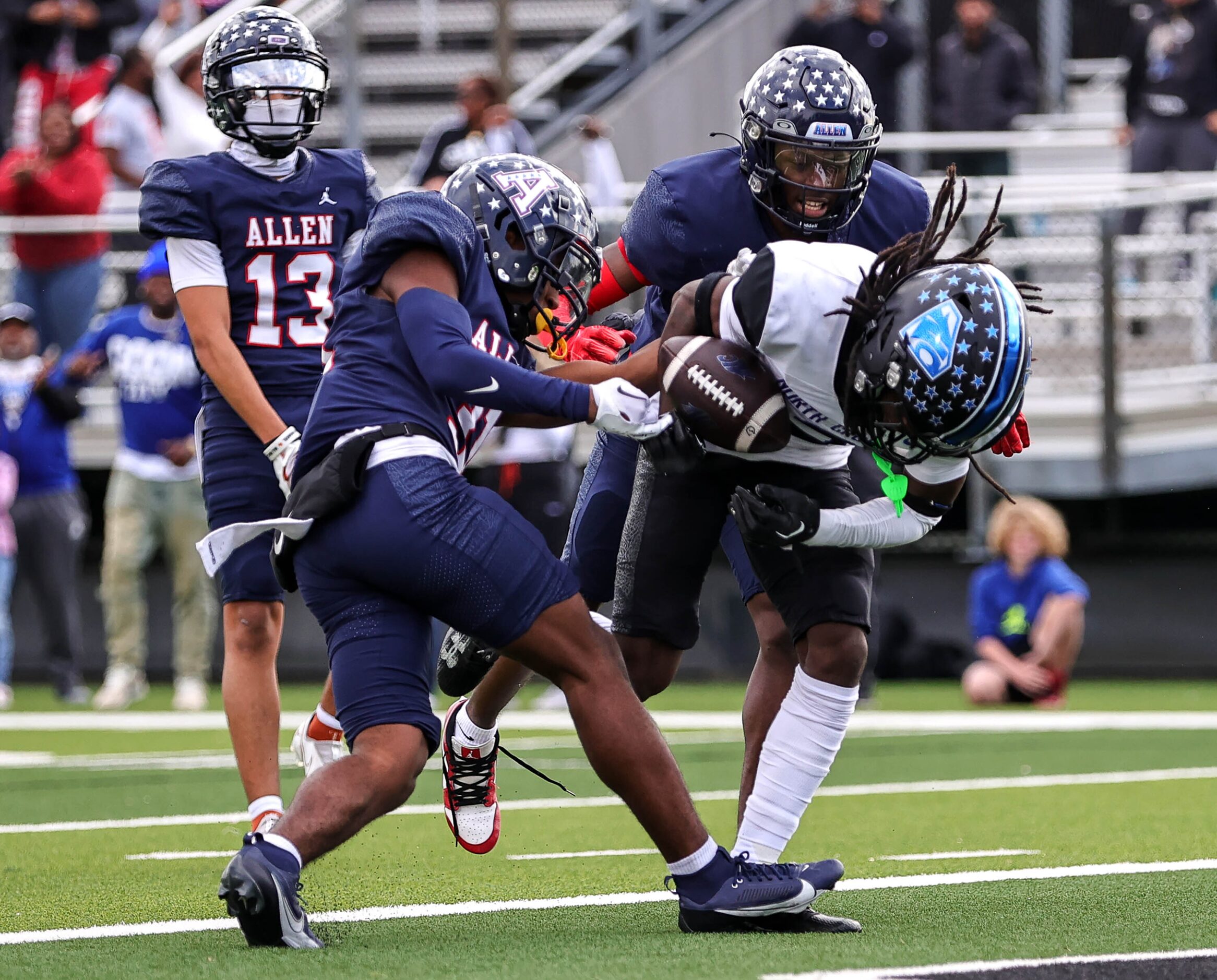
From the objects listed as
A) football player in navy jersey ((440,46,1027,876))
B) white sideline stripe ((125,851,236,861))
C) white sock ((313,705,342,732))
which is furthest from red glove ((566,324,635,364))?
white sideline stripe ((125,851,236,861))

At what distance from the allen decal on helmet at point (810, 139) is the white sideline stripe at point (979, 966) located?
163 centimetres

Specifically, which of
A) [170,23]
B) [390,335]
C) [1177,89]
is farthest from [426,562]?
[170,23]

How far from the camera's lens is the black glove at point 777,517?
11.8 feet

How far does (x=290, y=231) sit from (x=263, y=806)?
1.43 metres

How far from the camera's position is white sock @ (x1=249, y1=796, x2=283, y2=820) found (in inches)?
179

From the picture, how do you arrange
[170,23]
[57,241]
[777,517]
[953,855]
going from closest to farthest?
[777,517] → [953,855] → [57,241] → [170,23]

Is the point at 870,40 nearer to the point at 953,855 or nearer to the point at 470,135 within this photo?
the point at 470,135

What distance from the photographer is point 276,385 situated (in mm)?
4805

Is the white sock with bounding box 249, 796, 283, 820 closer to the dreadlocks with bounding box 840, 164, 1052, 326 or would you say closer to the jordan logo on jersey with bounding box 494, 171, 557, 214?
the jordan logo on jersey with bounding box 494, 171, 557, 214

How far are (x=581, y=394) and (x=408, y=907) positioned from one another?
47.1 inches

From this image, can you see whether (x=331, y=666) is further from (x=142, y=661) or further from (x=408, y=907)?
(x=142, y=661)

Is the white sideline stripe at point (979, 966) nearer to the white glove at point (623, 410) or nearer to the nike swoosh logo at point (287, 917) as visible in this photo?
the nike swoosh logo at point (287, 917)

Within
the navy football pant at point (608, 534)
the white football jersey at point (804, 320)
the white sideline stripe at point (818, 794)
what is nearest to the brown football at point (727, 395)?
the white football jersey at point (804, 320)

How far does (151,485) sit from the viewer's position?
9.95 meters
